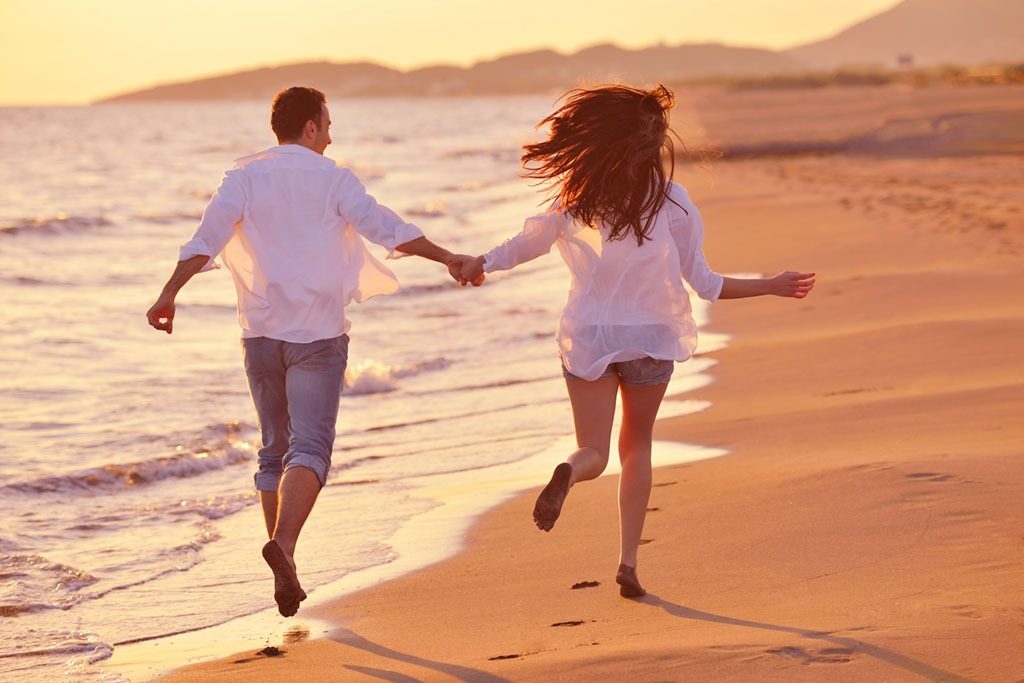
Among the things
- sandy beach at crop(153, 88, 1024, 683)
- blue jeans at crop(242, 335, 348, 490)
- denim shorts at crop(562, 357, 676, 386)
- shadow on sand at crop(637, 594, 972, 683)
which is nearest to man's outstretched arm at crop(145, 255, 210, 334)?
blue jeans at crop(242, 335, 348, 490)

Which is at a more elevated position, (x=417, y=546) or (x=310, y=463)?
(x=310, y=463)

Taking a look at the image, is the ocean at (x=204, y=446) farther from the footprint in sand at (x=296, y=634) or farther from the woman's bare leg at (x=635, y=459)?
the woman's bare leg at (x=635, y=459)

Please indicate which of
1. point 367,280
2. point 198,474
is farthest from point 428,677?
point 198,474

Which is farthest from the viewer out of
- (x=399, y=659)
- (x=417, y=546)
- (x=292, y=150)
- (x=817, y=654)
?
(x=417, y=546)

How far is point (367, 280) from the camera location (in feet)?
17.5

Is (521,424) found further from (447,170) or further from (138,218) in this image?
(447,170)

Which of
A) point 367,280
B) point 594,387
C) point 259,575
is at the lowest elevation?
point 259,575

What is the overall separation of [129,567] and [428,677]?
2289mm

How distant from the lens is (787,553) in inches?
202

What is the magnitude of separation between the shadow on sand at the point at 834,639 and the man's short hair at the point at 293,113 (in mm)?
2143

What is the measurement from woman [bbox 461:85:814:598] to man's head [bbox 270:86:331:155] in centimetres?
81

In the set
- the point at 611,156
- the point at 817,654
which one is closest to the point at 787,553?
the point at 817,654

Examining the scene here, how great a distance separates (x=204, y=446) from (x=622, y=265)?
4.29 metres

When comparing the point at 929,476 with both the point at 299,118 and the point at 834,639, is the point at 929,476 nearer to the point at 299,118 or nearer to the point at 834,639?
the point at 834,639
